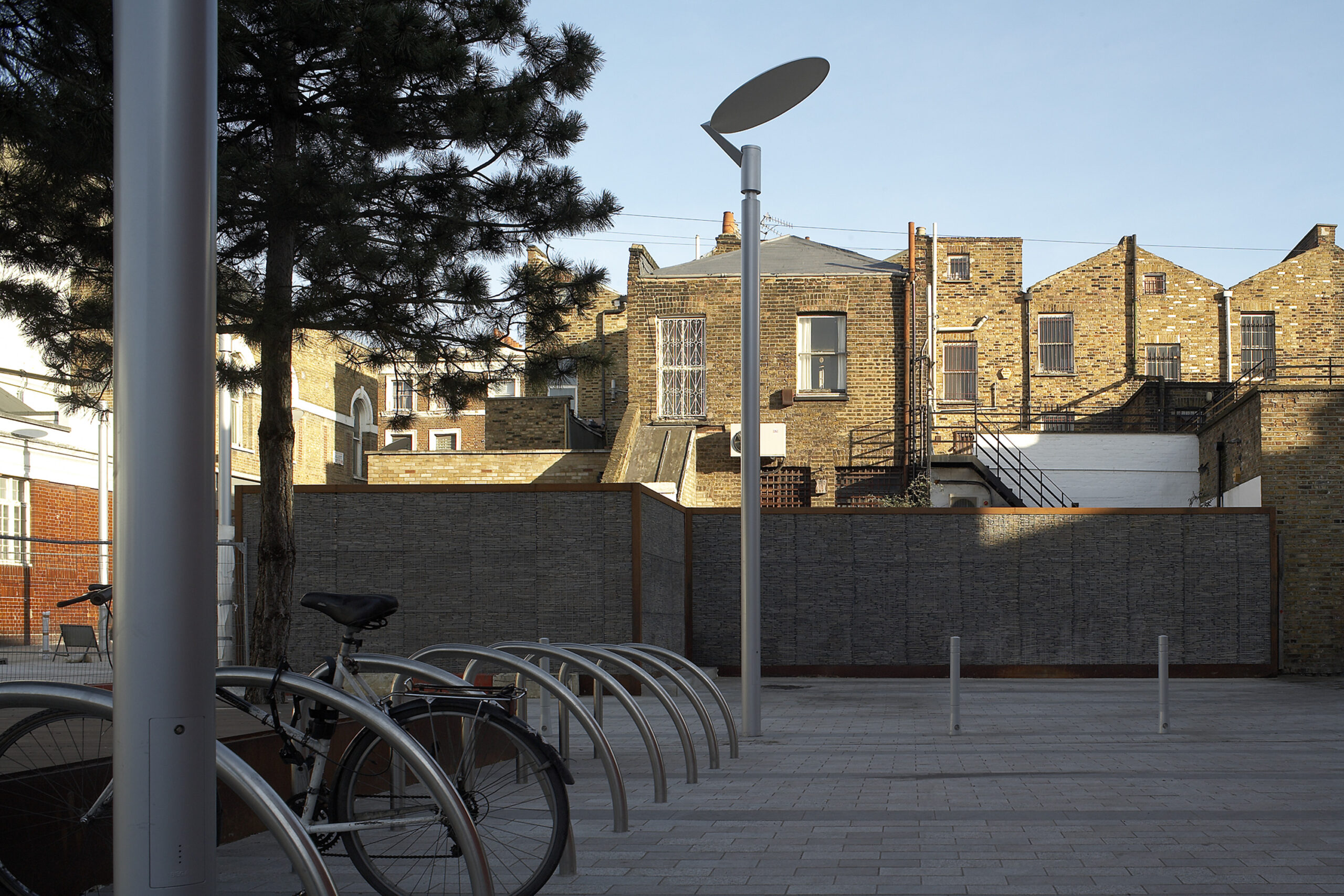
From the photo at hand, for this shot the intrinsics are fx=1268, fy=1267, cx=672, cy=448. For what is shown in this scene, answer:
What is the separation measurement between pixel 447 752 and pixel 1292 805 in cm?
533

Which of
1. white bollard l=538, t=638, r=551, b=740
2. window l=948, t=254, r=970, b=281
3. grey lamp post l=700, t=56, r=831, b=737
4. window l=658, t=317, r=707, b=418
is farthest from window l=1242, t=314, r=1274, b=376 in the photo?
white bollard l=538, t=638, r=551, b=740

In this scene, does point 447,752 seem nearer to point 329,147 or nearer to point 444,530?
point 329,147

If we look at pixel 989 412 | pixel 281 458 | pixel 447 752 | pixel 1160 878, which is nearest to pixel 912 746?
pixel 1160 878

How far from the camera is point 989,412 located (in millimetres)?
37438

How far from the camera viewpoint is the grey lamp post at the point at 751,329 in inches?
431

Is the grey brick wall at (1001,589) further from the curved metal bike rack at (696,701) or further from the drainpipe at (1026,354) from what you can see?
the drainpipe at (1026,354)

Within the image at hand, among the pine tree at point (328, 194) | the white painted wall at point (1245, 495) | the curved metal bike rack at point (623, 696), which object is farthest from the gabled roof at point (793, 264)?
the curved metal bike rack at point (623, 696)

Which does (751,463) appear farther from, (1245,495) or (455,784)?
(1245,495)

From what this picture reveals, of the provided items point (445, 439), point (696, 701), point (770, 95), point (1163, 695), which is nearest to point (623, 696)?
point (696, 701)

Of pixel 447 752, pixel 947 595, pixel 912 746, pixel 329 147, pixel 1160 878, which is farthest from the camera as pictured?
pixel 947 595

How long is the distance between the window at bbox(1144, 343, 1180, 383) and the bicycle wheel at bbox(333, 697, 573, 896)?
37.0 metres

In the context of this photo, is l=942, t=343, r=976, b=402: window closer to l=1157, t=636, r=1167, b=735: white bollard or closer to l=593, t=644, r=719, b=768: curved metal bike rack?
l=1157, t=636, r=1167, b=735: white bollard

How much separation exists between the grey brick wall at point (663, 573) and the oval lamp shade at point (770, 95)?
6.03m

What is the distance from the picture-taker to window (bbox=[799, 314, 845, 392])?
2788 centimetres
